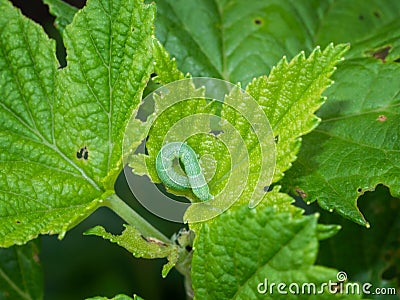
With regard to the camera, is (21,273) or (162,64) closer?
(162,64)

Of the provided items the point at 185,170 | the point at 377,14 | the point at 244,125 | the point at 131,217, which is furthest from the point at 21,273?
the point at 377,14

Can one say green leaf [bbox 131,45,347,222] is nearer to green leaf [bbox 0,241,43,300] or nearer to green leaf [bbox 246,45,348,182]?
green leaf [bbox 246,45,348,182]

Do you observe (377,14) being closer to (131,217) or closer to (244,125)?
(244,125)

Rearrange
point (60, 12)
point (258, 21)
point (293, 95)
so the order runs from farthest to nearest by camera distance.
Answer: point (258, 21), point (60, 12), point (293, 95)

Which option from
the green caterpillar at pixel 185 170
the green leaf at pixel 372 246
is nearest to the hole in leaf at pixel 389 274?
the green leaf at pixel 372 246

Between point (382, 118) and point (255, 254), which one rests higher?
point (382, 118)

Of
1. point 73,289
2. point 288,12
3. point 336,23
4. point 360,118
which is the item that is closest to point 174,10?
point 288,12

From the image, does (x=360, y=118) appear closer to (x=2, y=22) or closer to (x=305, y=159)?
(x=305, y=159)
